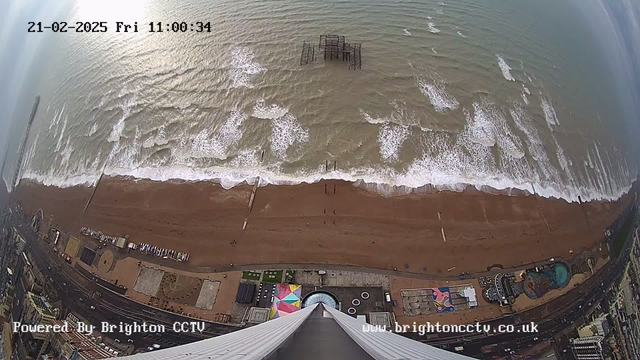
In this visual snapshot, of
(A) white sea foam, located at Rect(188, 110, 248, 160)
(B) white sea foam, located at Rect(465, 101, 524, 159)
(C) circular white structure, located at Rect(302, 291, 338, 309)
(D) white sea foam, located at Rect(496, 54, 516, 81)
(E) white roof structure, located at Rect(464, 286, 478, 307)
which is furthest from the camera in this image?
(D) white sea foam, located at Rect(496, 54, 516, 81)

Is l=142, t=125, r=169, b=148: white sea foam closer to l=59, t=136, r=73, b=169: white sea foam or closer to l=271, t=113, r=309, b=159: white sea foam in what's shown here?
l=59, t=136, r=73, b=169: white sea foam

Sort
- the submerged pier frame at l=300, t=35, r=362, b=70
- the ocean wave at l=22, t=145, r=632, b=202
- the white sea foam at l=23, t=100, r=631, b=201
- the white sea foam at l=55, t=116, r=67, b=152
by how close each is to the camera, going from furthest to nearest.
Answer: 1. the submerged pier frame at l=300, t=35, r=362, b=70
2. the white sea foam at l=55, t=116, r=67, b=152
3. the white sea foam at l=23, t=100, r=631, b=201
4. the ocean wave at l=22, t=145, r=632, b=202

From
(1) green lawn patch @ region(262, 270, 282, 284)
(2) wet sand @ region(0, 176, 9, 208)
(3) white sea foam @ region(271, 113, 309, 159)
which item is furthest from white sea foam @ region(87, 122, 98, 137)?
(1) green lawn patch @ region(262, 270, 282, 284)

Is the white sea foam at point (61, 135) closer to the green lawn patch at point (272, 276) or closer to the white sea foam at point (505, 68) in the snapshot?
the green lawn patch at point (272, 276)

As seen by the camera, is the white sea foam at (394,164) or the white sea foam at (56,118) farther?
the white sea foam at (56,118)

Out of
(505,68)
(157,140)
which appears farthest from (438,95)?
(157,140)

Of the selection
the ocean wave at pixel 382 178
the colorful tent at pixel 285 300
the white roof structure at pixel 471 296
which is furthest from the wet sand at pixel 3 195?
the white roof structure at pixel 471 296

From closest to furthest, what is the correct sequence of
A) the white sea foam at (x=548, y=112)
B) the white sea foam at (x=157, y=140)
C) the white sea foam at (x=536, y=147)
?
1. the white sea foam at (x=536, y=147)
2. the white sea foam at (x=157, y=140)
3. the white sea foam at (x=548, y=112)
